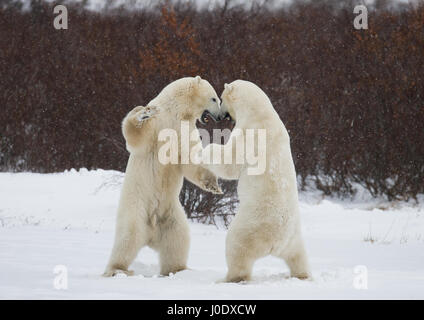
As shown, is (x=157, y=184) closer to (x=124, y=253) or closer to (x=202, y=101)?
(x=124, y=253)

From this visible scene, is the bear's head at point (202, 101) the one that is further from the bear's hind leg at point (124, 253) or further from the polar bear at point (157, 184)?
the bear's hind leg at point (124, 253)

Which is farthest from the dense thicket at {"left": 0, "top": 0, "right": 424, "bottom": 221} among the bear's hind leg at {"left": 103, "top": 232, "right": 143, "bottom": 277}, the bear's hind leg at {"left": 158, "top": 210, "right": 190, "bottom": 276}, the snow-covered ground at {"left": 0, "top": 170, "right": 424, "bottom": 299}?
the bear's hind leg at {"left": 103, "top": 232, "right": 143, "bottom": 277}

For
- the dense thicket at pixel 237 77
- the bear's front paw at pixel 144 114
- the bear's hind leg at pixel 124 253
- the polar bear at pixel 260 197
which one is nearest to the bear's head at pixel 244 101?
the polar bear at pixel 260 197

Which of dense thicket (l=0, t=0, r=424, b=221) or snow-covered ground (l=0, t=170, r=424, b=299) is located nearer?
snow-covered ground (l=0, t=170, r=424, b=299)

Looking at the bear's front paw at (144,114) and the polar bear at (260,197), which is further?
the bear's front paw at (144,114)

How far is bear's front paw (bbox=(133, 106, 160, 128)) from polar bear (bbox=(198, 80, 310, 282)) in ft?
1.36

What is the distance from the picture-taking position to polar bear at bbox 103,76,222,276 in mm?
3508

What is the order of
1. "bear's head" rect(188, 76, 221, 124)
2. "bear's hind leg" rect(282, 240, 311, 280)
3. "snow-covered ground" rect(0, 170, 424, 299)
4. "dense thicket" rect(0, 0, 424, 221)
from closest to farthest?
"snow-covered ground" rect(0, 170, 424, 299) < "bear's hind leg" rect(282, 240, 311, 280) < "bear's head" rect(188, 76, 221, 124) < "dense thicket" rect(0, 0, 424, 221)

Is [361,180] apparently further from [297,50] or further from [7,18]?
[7,18]

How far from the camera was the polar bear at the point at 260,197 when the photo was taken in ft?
10.1

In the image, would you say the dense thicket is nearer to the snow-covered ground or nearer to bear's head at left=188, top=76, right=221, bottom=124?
the snow-covered ground

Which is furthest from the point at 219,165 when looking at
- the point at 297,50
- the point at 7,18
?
the point at 7,18

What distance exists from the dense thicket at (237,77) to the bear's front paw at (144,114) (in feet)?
16.7

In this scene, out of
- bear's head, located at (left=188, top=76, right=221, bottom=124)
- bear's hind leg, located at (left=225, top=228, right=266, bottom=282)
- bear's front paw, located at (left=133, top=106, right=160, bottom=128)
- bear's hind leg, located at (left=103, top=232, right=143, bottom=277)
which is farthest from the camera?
bear's head, located at (left=188, top=76, right=221, bottom=124)
